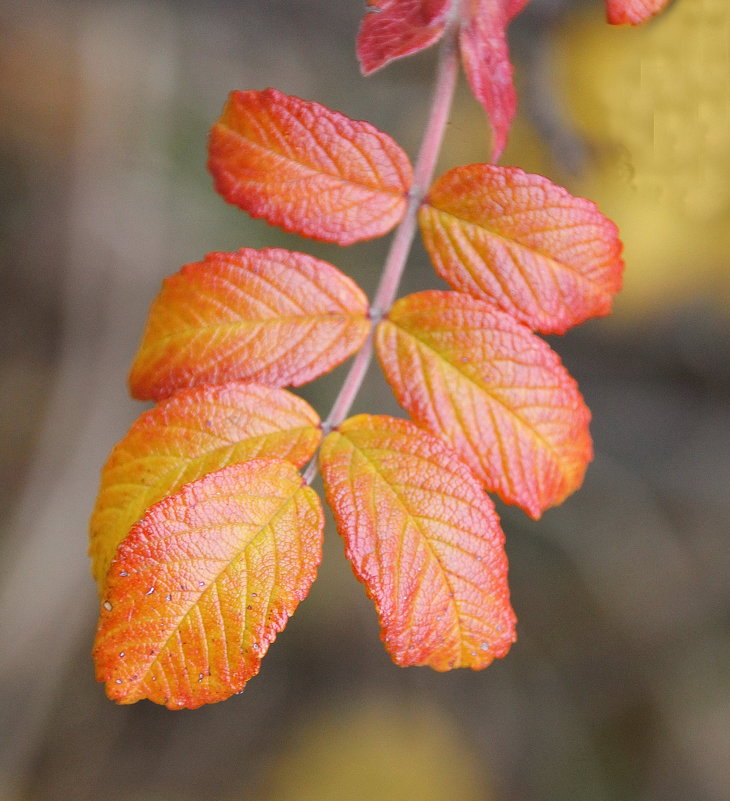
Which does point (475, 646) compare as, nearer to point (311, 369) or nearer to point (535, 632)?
point (311, 369)

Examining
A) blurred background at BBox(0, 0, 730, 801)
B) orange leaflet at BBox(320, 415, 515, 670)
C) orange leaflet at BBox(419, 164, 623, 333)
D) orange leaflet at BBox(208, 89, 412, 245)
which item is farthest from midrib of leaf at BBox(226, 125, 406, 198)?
blurred background at BBox(0, 0, 730, 801)

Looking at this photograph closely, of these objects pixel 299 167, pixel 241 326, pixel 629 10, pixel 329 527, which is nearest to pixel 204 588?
pixel 241 326

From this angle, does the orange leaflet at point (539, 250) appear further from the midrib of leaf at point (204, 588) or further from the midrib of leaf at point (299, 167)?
the midrib of leaf at point (204, 588)

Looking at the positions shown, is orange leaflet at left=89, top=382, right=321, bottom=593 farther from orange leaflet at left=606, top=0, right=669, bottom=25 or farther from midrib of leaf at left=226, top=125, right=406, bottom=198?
orange leaflet at left=606, top=0, right=669, bottom=25

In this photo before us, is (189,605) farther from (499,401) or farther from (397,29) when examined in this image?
(397,29)

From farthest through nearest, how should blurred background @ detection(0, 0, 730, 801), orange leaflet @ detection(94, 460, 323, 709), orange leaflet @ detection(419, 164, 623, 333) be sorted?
1. blurred background @ detection(0, 0, 730, 801)
2. orange leaflet @ detection(419, 164, 623, 333)
3. orange leaflet @ detection(94, 460, 323, 709)

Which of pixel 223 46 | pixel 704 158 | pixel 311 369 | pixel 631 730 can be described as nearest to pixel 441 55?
pixel 311 369

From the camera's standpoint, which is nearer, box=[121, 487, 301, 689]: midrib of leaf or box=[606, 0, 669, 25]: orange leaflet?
box=[121, 487, 301, 689]: midrib of leaf
